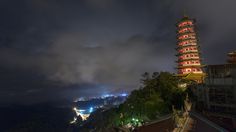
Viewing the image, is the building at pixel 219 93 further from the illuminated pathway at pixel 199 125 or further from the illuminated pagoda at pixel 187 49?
the illuminated pagoda at pixel 187 49

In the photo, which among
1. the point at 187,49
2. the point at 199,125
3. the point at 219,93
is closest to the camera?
the point at 199,125

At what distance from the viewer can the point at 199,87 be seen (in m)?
46.2

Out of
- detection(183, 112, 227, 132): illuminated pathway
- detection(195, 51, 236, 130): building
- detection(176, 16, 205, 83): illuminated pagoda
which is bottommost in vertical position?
detection(183, 112, 227, 132): illuminated pathway

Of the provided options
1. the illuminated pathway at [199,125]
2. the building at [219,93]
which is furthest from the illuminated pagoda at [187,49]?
the illuminated pathway at [199,125]

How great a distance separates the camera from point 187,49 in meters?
76.1

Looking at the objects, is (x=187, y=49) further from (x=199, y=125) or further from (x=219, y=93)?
(x=199, y=125)

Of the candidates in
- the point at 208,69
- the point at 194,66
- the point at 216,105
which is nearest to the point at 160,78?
the point at 208,69

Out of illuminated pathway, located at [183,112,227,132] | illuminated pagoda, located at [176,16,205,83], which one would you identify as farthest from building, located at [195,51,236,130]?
illuminated pagoda, located at [176,16,205,83]

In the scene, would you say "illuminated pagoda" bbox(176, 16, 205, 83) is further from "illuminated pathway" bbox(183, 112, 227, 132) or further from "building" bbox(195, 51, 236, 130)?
"illuminated pathway" bbox(183, 112, 227, 132)

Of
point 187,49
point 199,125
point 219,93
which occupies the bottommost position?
point 199,125

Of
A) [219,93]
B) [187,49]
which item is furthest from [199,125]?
[187,49]

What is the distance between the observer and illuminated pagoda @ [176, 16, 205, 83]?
73.3m

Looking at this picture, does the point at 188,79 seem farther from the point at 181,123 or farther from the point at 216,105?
the point at 181,123

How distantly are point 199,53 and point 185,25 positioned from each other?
32.6 ft
